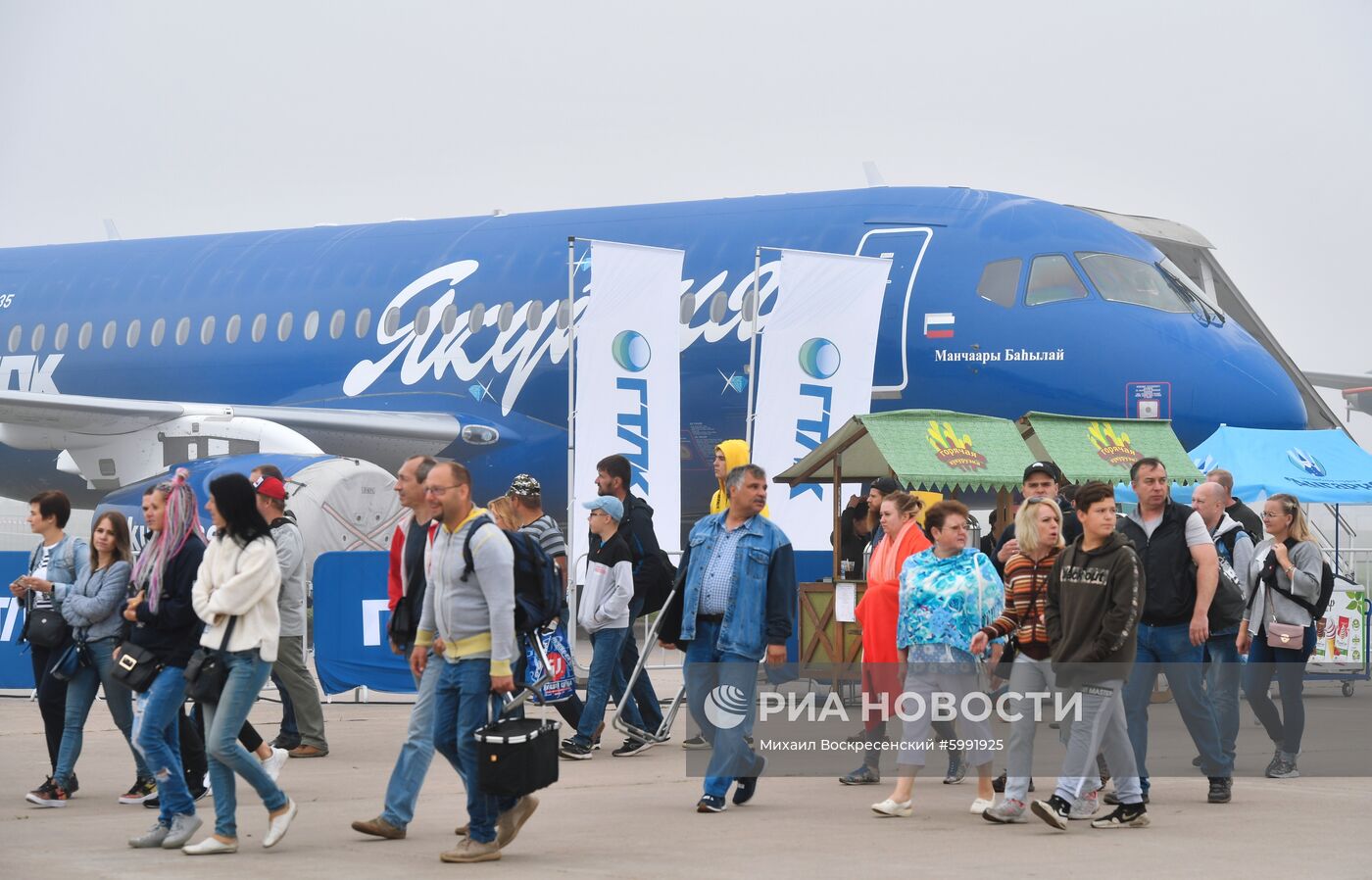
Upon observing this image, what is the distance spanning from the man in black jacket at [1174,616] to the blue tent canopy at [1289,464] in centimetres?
647

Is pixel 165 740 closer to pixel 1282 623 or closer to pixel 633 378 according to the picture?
pixel 1282 623

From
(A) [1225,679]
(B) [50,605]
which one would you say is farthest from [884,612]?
(B) [50,605]

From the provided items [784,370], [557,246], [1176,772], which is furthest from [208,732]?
[557,246]

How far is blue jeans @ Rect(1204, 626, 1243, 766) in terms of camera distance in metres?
9.02

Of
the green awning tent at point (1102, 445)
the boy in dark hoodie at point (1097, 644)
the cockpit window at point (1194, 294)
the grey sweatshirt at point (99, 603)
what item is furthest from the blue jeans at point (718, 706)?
the cockpit window at point (1194, 294)

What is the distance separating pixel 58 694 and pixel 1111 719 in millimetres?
4768

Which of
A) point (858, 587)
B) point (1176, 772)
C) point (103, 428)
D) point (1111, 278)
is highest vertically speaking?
point (1111, 278)

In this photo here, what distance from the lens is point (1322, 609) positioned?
945cm

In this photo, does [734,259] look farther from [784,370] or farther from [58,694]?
[58,694]

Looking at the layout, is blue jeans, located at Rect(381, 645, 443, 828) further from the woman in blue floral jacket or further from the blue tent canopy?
the blue tent canopy

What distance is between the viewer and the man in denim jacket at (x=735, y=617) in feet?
26.2

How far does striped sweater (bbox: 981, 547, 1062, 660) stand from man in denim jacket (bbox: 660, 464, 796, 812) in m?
0.98

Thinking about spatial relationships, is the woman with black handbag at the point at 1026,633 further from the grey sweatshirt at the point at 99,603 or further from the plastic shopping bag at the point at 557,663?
the grey sweatshirt at the point at 99,603

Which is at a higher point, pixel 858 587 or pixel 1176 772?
pixel 858 587
